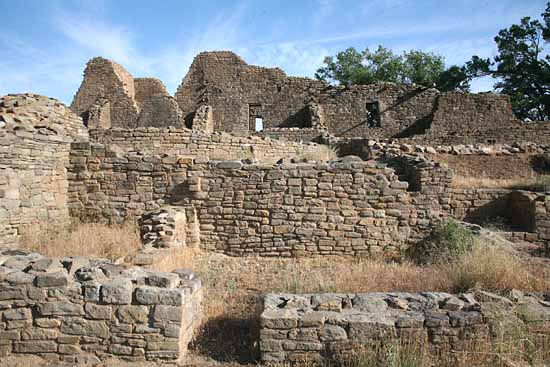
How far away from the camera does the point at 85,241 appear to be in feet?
21.0

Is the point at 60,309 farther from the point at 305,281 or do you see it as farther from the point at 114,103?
the point at 114,103

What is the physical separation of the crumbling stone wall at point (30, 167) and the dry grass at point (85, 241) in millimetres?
266

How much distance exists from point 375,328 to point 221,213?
4.78 metres

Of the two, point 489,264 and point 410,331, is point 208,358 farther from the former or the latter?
point 489,264

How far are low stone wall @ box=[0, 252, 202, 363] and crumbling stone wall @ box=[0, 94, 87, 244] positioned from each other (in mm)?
3084

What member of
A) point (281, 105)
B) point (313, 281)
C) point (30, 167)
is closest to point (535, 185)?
point (313, 281)

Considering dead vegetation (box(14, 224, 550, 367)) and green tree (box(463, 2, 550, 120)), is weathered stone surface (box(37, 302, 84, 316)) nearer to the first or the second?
dead vegetation (box(14, 224, 550, 367))

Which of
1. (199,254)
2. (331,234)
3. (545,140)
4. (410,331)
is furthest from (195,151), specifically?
(545,140)

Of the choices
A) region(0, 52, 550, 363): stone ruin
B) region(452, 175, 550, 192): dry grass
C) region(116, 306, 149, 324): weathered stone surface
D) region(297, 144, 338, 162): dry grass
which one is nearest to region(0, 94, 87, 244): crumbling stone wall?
region(0, 52, 550, 363): stone ruin

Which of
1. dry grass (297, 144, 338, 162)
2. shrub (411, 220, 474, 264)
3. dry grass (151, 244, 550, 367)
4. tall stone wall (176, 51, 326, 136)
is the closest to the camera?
dry grass (151, 244, 550, 367)

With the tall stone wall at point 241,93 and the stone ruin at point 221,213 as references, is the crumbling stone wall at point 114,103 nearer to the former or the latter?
the tall stone wall at point 241,93

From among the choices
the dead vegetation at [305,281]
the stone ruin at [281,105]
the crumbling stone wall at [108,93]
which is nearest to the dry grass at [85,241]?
the dead vegetation at [305,281]

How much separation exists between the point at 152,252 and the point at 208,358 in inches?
104

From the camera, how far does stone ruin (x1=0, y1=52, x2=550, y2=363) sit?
3824 millimetres
